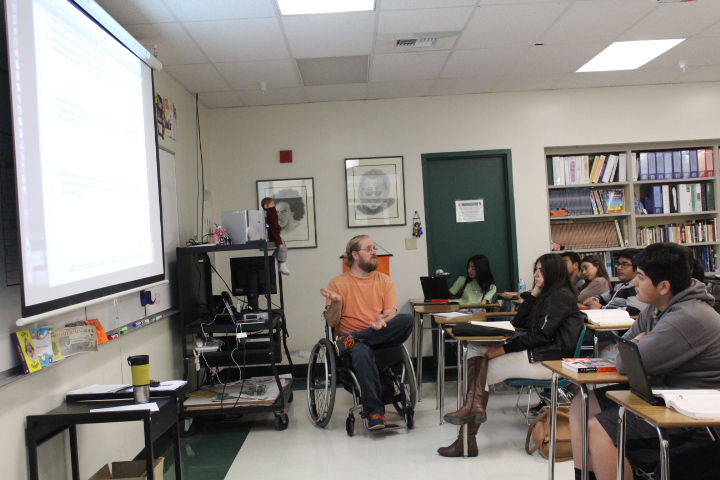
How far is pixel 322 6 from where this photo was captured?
3.52 metres

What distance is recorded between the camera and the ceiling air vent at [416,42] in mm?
4158

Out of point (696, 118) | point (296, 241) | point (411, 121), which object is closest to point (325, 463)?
point (296, 241)

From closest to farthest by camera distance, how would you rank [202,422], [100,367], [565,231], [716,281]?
1. [100,367]
2. [202,422]
3. [716,281]
4. [565,231]

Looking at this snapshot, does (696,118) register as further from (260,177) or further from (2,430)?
(2,430)

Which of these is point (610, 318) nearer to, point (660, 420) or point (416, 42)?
point (660, 420)

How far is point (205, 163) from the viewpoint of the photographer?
218 inches

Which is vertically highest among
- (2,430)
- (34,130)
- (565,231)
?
(34,130)

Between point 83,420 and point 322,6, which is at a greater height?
point 322,6

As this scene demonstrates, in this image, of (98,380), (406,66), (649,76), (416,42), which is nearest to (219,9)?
(416,42)

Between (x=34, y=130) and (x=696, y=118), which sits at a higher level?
(x=696, y=118)

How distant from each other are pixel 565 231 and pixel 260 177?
3.10 meters

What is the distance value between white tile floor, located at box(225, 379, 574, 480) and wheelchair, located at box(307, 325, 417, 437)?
0.36ft

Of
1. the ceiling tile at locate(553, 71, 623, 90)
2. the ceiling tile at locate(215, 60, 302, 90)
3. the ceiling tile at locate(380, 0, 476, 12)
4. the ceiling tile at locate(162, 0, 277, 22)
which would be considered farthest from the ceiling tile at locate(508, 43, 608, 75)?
the ceiling tile at locate(162, 0, 277, 22)

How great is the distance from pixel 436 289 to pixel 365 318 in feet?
4.08
